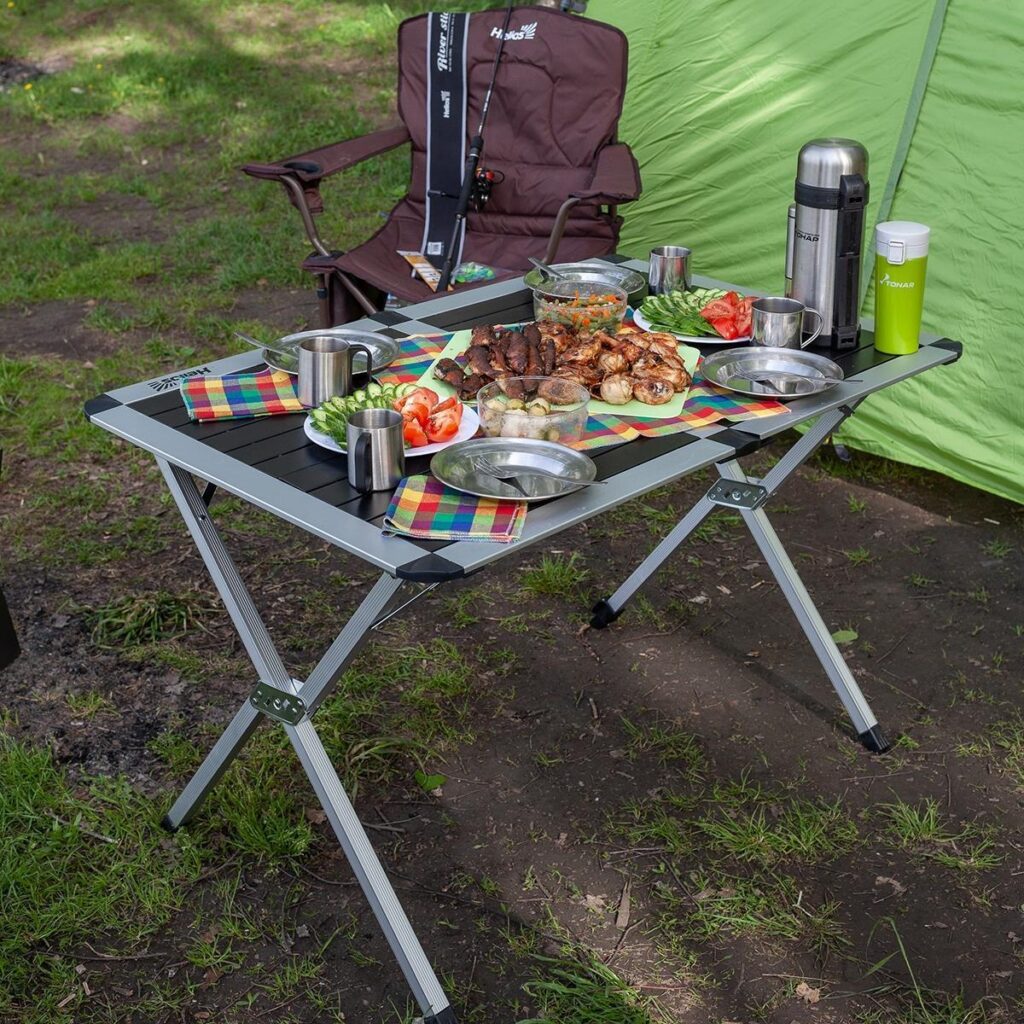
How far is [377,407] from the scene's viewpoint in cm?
210

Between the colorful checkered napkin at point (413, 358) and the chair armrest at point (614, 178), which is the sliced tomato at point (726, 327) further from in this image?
the chair armrest at point (614, 178)

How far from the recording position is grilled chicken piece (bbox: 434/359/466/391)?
2.32 meters

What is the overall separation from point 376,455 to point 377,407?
0.18 m

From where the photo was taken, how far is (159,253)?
219 inches

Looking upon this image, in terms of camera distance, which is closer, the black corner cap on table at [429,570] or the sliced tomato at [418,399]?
the black corner cap on table at [429,570]

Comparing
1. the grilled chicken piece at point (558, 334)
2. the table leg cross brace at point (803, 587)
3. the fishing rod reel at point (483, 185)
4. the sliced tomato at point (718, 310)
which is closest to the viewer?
the grilled chicken piece at point (558, 334)

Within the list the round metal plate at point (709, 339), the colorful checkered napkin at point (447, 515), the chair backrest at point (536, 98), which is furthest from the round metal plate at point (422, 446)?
the chair backrest at point (536, 98)

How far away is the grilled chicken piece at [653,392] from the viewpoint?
227 cm

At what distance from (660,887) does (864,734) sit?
0.65 m

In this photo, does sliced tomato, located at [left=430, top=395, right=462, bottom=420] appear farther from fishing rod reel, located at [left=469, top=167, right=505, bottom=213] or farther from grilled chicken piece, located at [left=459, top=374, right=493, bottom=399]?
fishing rod reel, located at [left=469, top=167, right=505, bottom=213]

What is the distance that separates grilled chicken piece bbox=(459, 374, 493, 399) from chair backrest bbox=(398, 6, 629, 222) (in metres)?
1.95

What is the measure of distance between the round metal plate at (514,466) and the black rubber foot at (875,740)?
3.74ft

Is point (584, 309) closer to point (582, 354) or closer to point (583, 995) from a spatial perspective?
point (582, 354)

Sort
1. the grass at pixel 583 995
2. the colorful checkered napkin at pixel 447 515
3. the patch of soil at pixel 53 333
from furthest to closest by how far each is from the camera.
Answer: the patch of soil at pixel 53 333 < the grass at pixel 583 995 < the colorful checkered napkin at pixel 447 515
